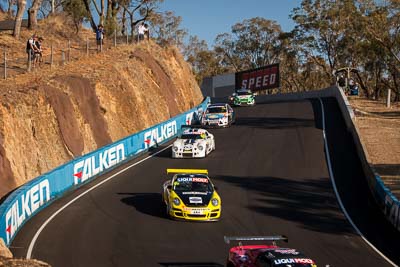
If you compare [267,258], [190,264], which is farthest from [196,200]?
[267,258]

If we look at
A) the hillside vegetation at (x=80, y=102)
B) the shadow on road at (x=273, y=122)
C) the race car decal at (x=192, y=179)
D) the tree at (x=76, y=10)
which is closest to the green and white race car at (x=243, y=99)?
the hillside vegetation at (x=80, y=102)

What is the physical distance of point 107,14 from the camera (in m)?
63.4

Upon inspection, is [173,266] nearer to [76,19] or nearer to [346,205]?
[346,205]

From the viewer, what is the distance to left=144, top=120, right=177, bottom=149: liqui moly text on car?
120 ft

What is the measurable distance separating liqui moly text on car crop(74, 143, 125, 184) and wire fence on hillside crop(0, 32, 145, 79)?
782 centimetres

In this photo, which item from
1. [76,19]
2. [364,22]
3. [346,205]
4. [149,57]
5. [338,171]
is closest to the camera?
[346,205]

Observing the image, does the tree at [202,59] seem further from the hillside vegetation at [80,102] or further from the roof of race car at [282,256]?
the roof of race car at [282,256]

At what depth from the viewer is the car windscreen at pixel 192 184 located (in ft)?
72.5

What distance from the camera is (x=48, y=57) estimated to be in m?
44.5

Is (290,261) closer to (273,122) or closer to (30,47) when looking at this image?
(30,47)

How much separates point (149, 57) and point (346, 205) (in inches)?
1212

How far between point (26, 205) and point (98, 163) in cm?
854

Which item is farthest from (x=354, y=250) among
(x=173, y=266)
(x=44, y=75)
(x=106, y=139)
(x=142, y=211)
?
(x=44, y=75)

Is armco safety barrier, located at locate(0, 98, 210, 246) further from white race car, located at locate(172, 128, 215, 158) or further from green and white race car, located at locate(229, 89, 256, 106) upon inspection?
green and white race car, located at locate(229, 89, 256, 106)
